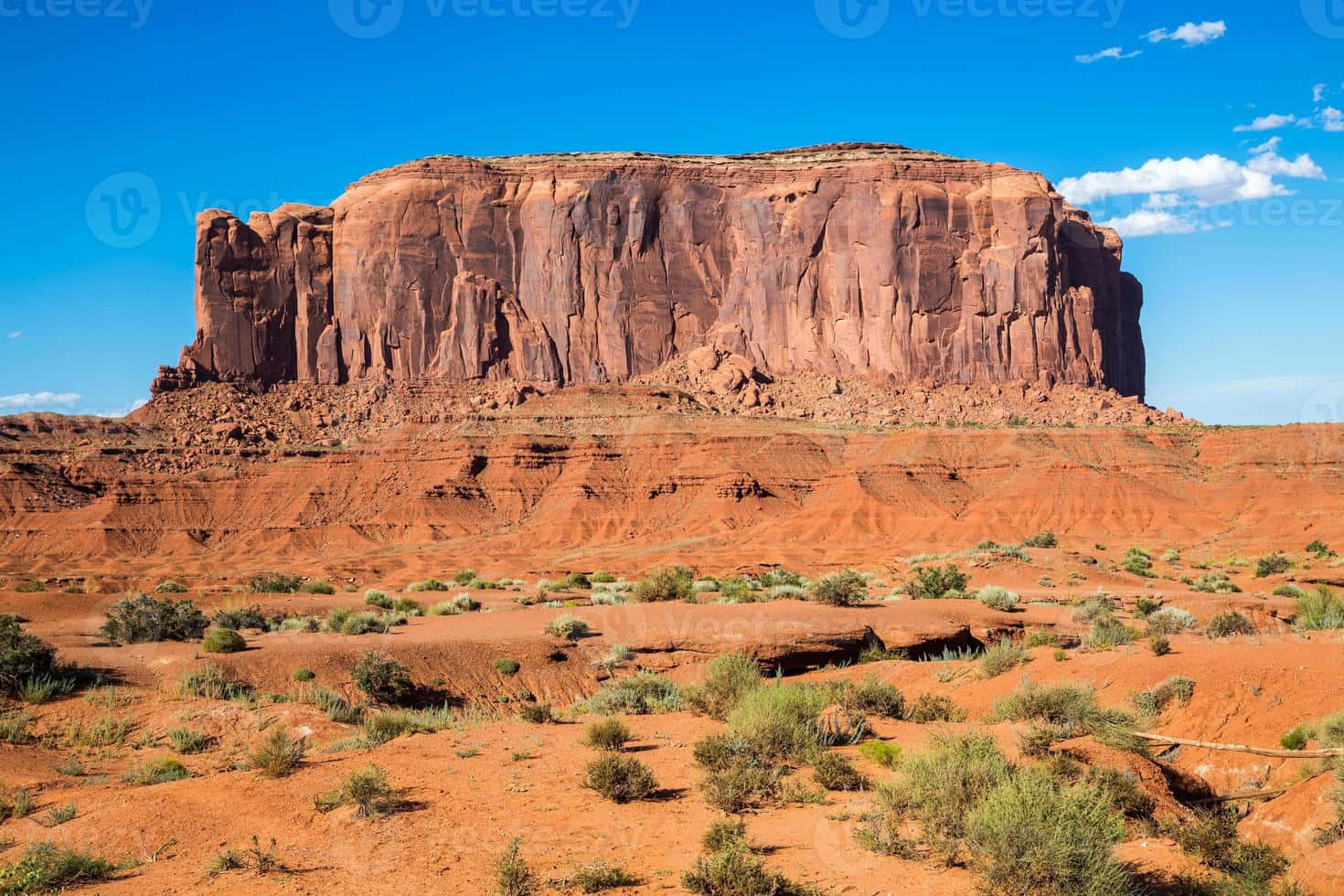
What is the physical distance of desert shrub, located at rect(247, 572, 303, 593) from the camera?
111ft

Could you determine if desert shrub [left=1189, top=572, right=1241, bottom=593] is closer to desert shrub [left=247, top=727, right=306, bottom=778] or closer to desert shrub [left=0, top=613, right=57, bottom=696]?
desert shrub [left=247, top=727, right=306, bottom=778]

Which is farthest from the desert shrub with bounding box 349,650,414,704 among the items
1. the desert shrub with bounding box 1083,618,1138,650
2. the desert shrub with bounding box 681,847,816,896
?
the desert shrub with bounding box 1083,618,1138,650

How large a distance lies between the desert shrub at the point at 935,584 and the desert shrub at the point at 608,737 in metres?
15.5

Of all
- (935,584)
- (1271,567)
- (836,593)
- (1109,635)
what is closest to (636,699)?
(1109,635)

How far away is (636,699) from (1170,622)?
10.6m

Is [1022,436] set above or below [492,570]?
above

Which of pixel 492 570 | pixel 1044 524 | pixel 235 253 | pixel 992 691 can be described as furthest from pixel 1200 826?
pixel 235 253

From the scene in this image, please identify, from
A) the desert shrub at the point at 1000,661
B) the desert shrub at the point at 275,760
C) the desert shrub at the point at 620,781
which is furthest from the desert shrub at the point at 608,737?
the desert shrub at the point at 1000,661

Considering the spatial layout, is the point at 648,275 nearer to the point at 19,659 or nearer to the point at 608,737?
the point at 19,659

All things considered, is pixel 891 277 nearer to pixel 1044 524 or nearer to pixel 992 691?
pixel 1044 524

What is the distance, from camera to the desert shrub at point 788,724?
10664 millimetres

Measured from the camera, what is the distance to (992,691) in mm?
13781

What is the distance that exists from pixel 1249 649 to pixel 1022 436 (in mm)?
52645

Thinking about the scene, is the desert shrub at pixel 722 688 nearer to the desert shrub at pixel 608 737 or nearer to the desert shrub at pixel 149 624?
the desert shrub at pixel 608 737
